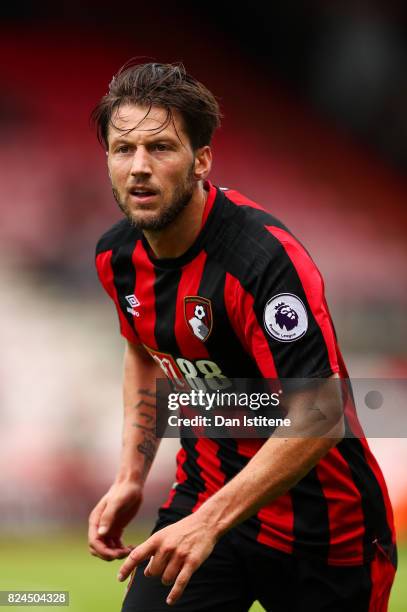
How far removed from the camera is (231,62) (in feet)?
30.7

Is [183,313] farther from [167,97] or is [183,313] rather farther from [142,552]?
[142,552]

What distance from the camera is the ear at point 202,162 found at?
300cm

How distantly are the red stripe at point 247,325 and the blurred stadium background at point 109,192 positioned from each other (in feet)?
16.0

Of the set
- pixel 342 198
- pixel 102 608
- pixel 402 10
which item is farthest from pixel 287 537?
pixel 402 10

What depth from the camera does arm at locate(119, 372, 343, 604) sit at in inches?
95.6

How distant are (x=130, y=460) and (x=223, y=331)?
0.68 meters

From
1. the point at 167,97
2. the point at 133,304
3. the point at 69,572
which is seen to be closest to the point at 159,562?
the point at 133,304

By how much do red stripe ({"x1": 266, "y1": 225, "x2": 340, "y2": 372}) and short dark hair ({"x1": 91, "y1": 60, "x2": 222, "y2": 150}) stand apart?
1.63ft

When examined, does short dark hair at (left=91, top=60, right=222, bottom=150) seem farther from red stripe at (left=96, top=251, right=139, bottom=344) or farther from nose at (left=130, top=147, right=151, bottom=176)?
red stripe at (left=96, top=251, right=139, bottom=344)

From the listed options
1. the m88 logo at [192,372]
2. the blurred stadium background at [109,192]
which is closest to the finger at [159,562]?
the m88 logo at [192,372]

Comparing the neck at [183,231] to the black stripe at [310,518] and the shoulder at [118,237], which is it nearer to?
the shoulder at [118,237]

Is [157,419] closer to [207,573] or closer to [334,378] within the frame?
[207,573]

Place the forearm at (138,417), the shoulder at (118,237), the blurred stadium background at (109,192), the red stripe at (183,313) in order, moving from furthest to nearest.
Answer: the blurred stadium background at (109,192) → the forearm at (138,417) → the shoulder at (118,237) → the red stripe at (183,313)

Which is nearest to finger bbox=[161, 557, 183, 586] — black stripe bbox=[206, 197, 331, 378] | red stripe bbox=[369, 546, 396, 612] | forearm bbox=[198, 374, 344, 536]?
forearm bbox=[198, 374, 344, 536]
